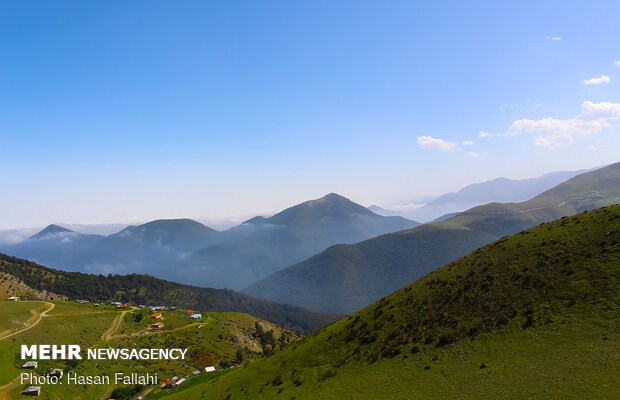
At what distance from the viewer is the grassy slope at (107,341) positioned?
3199 inches

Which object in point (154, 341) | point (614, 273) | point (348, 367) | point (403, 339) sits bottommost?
point (154, 341)

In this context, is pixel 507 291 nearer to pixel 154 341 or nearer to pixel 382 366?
pixel 382 366

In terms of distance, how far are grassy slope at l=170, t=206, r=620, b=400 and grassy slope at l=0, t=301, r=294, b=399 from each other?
5326 centimetres

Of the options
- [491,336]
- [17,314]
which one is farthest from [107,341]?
[491,336]

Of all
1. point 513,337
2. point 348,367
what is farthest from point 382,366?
point 513,337

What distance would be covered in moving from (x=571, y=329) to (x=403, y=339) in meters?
17.7

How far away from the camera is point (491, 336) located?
109ft

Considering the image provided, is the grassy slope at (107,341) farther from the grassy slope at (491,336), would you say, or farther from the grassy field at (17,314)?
the grassy slope at (491,336)

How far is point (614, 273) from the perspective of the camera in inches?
1377

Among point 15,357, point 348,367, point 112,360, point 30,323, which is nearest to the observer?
point 348,367

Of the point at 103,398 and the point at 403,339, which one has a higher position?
the point at 403,339

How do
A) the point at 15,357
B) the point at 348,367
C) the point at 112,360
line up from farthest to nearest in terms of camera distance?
the point at 112,360
the point at 15,357
the point at 348,367

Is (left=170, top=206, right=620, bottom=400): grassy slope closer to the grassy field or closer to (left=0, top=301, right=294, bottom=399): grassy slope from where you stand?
(left=0, top=301, right=294, bottom=399): grassy slope

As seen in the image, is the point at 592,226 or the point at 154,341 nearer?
the point at 592,226
